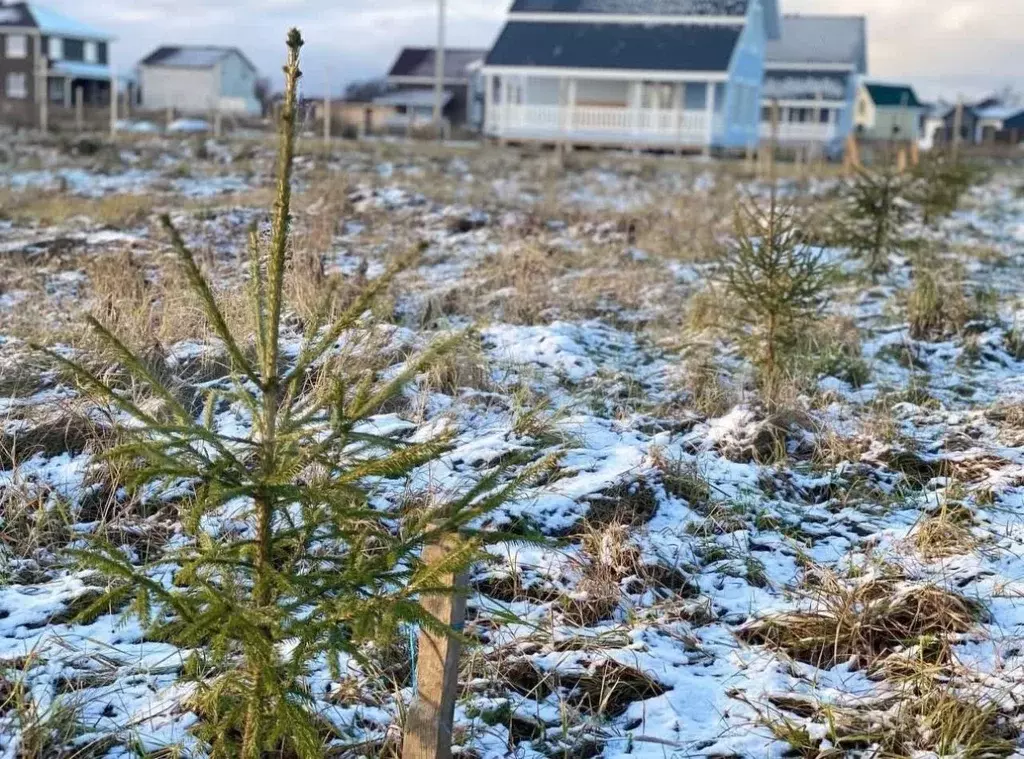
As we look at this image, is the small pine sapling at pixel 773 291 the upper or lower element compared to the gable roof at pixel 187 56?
lower

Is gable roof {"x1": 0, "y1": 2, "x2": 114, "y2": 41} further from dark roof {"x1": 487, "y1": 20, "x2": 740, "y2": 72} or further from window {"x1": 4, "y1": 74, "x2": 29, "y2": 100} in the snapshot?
dark roof {"x1": 487, "y1": 20, "x2": 740, "y2": 72}

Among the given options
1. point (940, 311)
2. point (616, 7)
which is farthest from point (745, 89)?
point (940, 311)

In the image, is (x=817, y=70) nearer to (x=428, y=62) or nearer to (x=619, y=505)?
(x=428, y=62)

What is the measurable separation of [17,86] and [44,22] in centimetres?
376

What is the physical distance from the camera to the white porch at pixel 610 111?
35250mm

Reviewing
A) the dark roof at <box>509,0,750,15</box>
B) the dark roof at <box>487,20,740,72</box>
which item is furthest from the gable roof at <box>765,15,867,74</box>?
the dark roof at <box>487,20,740,72</box>

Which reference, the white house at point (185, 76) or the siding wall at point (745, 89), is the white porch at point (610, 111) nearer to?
the siding wall at point (745, 89)

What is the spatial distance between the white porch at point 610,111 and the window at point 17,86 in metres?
33.4

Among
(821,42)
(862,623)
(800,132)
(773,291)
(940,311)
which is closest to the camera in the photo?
(862,623)

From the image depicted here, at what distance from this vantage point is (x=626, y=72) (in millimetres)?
35375

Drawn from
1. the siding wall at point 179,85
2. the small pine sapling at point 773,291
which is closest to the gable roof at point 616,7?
the siding wall at point 179,85

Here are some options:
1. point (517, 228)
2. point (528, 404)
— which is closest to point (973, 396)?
point (528, 404)

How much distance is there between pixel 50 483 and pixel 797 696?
9.88 feet

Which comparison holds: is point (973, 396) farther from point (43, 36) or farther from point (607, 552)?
point (43, 36)
